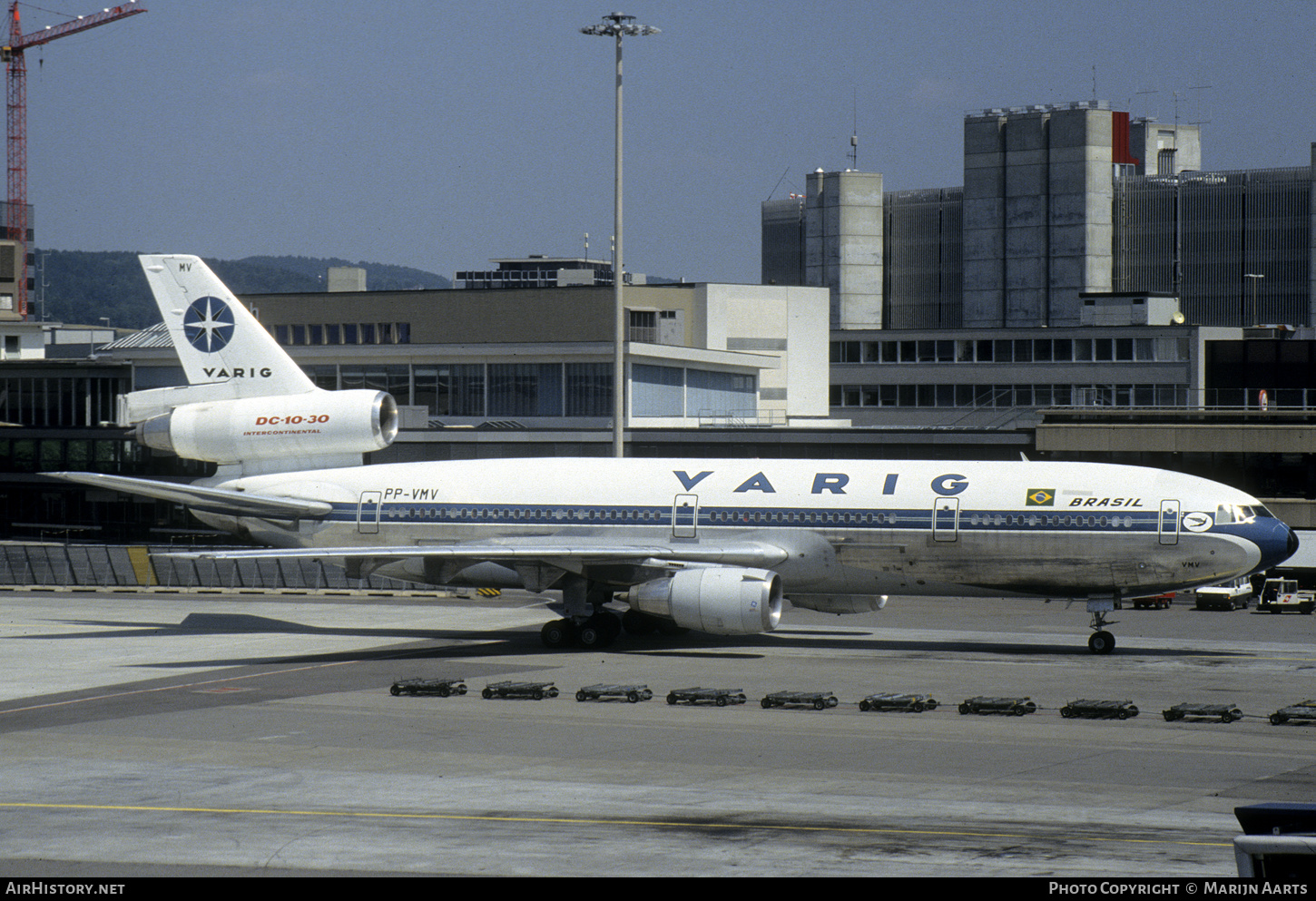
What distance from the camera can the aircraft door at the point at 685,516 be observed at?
43875 millimetres

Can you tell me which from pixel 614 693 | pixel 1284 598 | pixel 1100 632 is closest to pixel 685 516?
pixel 614 693

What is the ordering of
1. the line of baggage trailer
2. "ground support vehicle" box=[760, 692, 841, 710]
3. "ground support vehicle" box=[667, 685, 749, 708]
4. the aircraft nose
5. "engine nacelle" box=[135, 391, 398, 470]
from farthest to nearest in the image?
"engine nacelle" box=[135, 391, 398, 470] < the aircraft nose < "ground support vehicle" box=[667, 685, 749, 708] < "ground support vehicle" box=[760, 692, 841, 710] < the line of baggage trailer

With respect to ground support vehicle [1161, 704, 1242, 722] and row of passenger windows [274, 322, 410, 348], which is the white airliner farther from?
row of passenger windows [274, 322, 410, 348]

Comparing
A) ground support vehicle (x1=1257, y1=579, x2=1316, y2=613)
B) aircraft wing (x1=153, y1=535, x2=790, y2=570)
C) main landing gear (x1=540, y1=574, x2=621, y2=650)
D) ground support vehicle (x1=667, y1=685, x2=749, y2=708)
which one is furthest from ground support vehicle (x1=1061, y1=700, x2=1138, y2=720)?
ground support vehicle (x1=1257, y1=579, x2=1316, y2=613)

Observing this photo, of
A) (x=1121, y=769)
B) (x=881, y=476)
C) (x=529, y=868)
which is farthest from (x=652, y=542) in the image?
(x=529, y=868)

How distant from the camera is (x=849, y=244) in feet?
606

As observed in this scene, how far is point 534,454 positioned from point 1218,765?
167ft

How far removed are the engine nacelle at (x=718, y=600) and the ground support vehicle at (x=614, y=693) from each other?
591 cm

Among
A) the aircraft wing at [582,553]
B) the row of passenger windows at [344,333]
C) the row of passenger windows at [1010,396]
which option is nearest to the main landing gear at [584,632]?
the aircraft wing at [582,553]

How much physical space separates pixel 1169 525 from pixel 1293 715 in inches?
442

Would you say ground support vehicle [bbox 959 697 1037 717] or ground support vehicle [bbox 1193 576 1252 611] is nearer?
ground support vehicle [bbox 959 697 1037 717]

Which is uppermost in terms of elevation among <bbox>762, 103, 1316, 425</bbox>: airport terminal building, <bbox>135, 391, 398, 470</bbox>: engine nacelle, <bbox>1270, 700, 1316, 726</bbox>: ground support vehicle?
<bbox>762, 103, 1316, 425</bbox>: airport terminal building

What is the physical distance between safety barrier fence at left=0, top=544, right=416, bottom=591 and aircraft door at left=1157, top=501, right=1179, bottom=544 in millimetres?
35404

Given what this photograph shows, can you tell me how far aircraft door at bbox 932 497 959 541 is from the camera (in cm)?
4169
